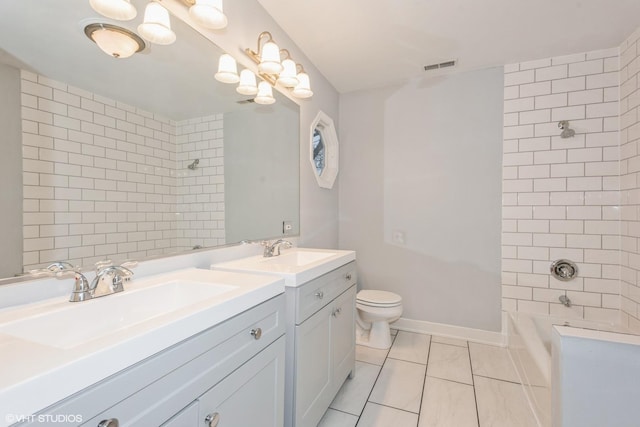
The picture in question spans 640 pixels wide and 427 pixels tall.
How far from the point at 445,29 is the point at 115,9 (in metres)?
1.92

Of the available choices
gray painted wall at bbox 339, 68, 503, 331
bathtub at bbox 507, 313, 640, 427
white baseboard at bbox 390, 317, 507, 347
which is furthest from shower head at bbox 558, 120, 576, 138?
white baseboard at bbox 390, 317, 507, 347

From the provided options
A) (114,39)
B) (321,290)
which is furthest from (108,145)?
(321,290)

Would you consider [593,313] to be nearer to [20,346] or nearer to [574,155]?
[574,155]

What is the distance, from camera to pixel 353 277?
1.89 m

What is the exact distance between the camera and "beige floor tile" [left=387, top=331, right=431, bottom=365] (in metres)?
2.24

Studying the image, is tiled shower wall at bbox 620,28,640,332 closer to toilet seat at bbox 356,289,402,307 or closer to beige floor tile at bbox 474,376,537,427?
beige floor tile at bbox 474,376,537,427

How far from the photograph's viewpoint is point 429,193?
264cm

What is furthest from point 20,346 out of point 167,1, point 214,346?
point 167,1

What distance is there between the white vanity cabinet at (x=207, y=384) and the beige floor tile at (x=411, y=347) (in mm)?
1437

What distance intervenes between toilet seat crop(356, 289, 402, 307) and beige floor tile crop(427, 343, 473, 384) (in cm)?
49

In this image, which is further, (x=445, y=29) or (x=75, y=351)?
(x=445, y=29)

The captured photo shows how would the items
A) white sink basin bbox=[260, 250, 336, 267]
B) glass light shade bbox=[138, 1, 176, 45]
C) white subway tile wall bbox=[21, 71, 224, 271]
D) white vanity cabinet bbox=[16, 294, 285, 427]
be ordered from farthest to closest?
1. white sink basin bbox=[260, 250, 336, 267]
2. glass light shade bbox=[138, 1, 176, 45]
3. white subway tile wall bbox=[21, 71, 224, 271]
4. white vanity cabinet bbox=[16, 294, 285, 427]

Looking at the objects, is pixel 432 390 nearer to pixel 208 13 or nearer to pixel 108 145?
pixel 108 145

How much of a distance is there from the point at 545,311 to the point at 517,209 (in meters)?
0.86
